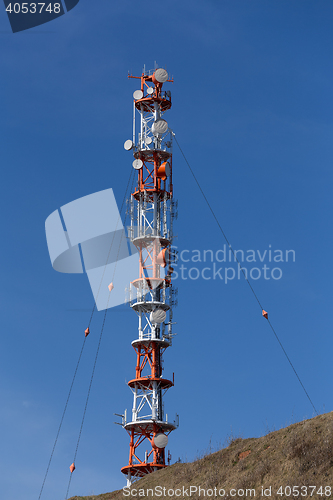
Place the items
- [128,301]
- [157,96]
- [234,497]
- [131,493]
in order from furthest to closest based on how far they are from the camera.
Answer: [157,96] < [128,301] < [131,493] < [234,497]

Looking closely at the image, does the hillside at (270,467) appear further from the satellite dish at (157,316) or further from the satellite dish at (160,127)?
the satellite dish at (160,127)

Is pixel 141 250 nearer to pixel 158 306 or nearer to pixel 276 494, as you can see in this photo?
pixel 158 306

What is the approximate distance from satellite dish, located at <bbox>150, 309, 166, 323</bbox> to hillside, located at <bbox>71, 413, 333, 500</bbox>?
17.8 m

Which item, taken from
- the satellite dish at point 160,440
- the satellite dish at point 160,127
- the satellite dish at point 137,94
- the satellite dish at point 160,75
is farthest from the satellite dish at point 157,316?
the satellite dish at point 160,75

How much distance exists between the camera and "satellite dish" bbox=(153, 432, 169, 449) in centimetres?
4941

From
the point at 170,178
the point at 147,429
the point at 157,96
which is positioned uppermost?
the point at 157,96

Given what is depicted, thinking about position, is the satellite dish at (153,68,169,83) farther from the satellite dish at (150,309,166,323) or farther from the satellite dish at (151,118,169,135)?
the satellite dish at (150,309,166,323)

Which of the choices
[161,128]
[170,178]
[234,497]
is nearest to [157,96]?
[161,128]

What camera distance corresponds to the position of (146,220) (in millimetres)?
56281

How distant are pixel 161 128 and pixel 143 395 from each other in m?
21.7

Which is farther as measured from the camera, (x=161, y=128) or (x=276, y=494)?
(x=161, y=128)

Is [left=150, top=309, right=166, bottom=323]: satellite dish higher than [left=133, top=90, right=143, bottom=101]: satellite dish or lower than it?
lower

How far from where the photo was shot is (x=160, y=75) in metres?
60.1

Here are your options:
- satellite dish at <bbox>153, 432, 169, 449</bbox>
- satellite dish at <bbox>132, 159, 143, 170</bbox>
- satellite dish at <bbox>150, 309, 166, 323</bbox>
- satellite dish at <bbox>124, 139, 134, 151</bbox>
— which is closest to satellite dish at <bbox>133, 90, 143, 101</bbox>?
satellite dish at <bbox>124, 139, 134, 151</bbox>
